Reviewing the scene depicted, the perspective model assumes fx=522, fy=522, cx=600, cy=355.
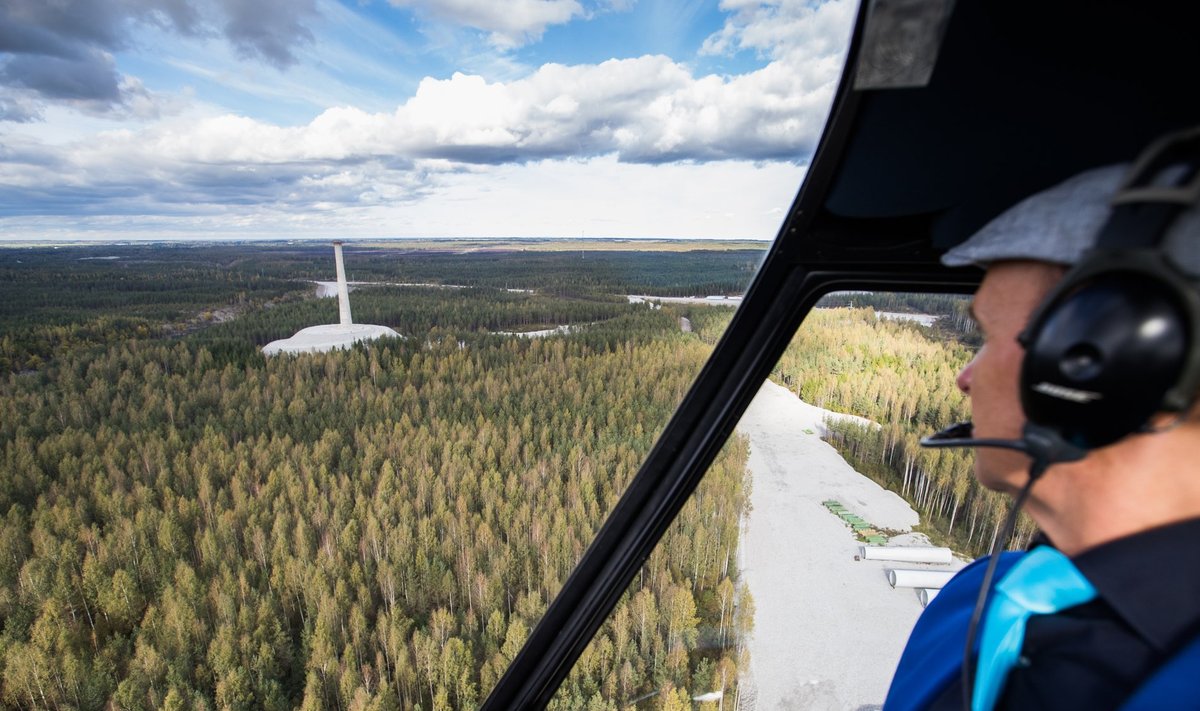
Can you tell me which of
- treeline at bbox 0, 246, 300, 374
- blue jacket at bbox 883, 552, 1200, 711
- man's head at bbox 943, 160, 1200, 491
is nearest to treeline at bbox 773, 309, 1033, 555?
blue jacket at bbox 883, 552, 1200, 711

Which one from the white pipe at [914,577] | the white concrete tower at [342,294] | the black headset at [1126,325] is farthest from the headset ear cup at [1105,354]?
the white concrete tower at [342,294]

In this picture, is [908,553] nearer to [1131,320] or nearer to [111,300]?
[1131,320]

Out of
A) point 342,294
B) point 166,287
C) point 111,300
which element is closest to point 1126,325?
point 166,287

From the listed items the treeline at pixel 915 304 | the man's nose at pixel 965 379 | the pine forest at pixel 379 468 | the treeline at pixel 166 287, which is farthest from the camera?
the treeline at pixel 166 287

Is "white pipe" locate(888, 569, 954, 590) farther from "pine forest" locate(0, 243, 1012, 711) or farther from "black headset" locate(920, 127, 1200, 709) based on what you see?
"black headset" locate(920, 127, 1200, 709)

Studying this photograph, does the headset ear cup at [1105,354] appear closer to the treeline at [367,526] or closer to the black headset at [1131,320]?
the black headset at [1131,320]

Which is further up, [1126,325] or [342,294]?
[1126,325]
